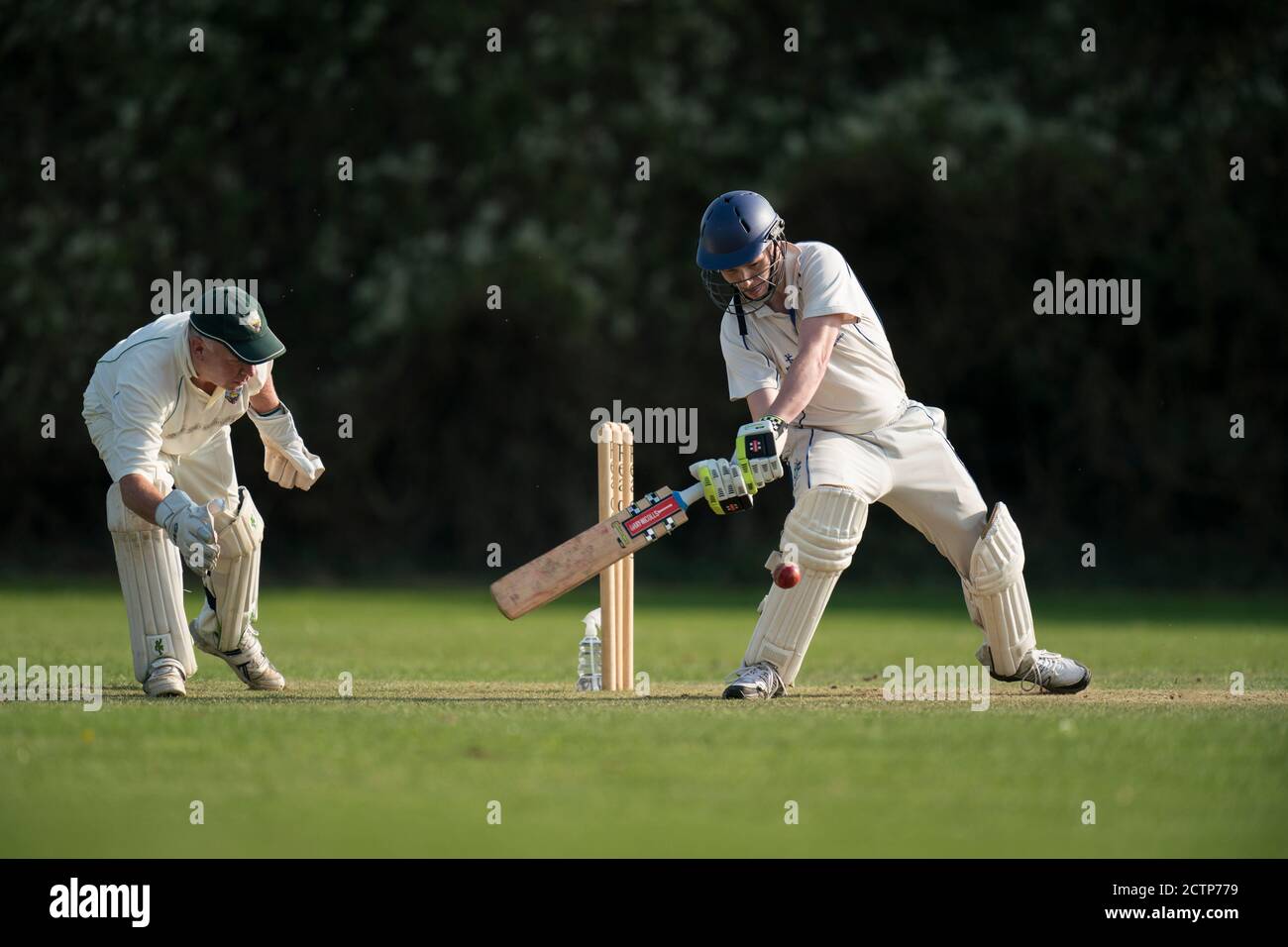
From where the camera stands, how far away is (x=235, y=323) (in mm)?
4961

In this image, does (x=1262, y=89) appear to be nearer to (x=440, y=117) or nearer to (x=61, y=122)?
(x=440, y=117)

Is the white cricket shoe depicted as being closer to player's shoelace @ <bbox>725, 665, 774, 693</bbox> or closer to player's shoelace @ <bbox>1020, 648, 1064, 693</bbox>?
player's shoelace @ <bbox>725, 665, 774, 693</bbox>

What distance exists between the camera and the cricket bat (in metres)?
4.68

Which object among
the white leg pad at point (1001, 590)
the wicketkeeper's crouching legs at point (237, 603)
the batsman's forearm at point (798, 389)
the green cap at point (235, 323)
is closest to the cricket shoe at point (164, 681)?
the wicketkeeper's crouching legs at point (237, 603)

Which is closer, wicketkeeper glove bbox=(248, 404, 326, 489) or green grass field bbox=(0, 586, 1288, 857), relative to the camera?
green grass field bbox=(0, 586, 1288, 857)

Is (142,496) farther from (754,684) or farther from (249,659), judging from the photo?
(754,684)

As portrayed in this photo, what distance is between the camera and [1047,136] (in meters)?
12.2

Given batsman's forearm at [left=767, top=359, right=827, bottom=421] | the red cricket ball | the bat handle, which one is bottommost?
the red cricket ball

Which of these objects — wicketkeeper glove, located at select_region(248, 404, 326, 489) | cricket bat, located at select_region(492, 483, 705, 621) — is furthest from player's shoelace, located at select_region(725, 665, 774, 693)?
wicketkeeper glove, located at select_region(248, 404, 326, 489)

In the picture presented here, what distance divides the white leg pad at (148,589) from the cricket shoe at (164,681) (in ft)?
0.14

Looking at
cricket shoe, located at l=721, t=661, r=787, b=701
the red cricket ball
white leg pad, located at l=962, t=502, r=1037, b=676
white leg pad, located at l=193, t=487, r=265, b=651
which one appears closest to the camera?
the red cricket ball

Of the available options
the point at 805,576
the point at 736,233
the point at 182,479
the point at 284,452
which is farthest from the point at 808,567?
the point at 182,479

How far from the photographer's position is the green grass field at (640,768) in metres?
3.14

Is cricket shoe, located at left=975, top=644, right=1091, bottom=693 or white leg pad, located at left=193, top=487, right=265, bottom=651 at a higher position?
white leg pad, located at left=193, top=487, right=265, bottom=651
